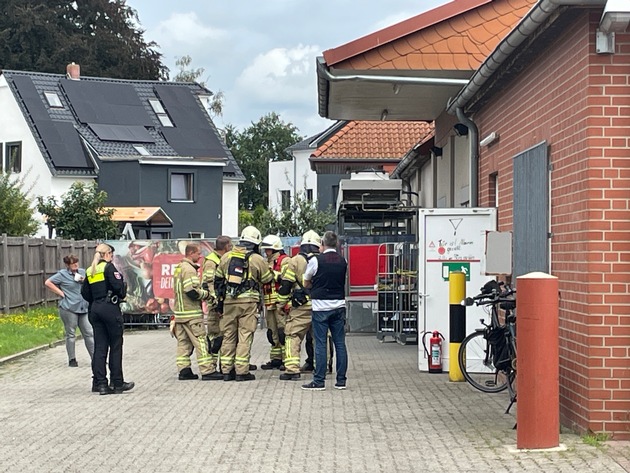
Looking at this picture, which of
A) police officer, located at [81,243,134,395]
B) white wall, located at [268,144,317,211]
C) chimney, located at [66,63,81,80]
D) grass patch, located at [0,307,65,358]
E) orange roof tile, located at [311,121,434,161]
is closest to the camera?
police officer, located at [81,243,134,395]

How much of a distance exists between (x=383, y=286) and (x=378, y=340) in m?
1.61

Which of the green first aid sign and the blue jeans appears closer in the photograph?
the blue jeans

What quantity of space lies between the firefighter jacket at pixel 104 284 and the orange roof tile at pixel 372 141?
1957 centimetres

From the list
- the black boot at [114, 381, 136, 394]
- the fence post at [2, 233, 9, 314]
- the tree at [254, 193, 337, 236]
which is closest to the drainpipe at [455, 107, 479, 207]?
the black boot at [114, 381, 136, 394]

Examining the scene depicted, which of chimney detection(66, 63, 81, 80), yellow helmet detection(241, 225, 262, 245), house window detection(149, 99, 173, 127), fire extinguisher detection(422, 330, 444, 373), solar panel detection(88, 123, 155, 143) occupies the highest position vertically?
chimney detection(66, 63, 81, 80)

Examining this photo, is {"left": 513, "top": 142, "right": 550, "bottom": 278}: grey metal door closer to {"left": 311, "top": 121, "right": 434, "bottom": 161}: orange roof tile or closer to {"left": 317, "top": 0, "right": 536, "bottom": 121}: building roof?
{"left": 317, "top": 0, "right": 536, "bottom": 121}: building roof

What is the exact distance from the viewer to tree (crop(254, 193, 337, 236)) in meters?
46.5

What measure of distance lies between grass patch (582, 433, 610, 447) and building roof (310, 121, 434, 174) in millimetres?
22895

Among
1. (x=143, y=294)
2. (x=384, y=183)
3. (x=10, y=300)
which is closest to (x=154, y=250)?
(x=143, y=294)

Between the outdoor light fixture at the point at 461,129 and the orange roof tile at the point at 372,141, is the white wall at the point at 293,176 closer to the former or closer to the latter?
the orange roof tile at the point at 372,141

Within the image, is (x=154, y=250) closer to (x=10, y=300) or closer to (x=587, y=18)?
(x=10, y=300)

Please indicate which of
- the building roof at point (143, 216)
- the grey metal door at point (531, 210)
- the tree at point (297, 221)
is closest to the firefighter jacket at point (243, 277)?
the grey metal door at point (531, 210)

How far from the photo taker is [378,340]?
23047mm

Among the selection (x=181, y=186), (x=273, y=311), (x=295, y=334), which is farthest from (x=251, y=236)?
(x=181, y=186)
